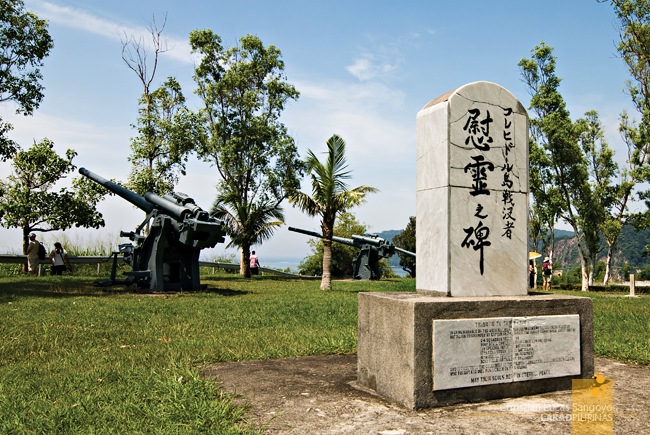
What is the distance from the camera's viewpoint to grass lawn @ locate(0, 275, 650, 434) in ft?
13.4

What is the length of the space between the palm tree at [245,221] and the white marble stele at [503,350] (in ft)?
63.9

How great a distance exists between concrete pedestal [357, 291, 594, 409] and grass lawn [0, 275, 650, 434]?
4.28 feet

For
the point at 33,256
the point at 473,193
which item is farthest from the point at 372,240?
the point at 473,193

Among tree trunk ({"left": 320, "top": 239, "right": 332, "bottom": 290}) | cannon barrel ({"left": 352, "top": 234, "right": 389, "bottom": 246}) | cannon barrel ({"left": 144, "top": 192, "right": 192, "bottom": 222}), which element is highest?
cannon barrel ({"left": 144, "top": 192, "right": 192, "bottom": 222})

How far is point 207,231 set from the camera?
14.6m

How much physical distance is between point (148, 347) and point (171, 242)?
29.0 ft

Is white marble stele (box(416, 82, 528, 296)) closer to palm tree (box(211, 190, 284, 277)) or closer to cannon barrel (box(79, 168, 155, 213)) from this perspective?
cannon barrel (box(79, 168, 155, 213))

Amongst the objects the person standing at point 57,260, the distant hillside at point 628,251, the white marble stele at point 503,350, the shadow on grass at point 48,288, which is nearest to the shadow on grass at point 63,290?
the shadow on grass at point 48,288

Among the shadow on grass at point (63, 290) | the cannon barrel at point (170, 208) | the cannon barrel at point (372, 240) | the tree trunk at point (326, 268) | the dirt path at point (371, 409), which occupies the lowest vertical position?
the dirt path at point (371, 409)

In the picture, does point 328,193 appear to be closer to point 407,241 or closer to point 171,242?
point 171,242

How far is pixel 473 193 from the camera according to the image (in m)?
5.04

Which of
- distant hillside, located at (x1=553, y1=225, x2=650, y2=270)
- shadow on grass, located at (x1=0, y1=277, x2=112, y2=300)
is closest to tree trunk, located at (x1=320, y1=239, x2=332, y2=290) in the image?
shadow on grass, located at (x1=0, y1=277, x2=112, y2=300)

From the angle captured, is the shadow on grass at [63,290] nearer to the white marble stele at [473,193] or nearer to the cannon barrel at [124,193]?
the cannon barrel at [124,193]

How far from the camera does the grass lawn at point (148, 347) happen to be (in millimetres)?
4070
